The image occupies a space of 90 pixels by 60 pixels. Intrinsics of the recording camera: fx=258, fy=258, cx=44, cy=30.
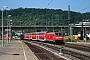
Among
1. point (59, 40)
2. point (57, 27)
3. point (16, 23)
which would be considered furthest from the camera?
point (16, 23)

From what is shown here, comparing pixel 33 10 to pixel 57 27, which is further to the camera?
pixel 33 10

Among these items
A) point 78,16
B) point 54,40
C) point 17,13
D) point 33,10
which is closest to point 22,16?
point 17,13

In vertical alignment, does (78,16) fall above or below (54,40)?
above

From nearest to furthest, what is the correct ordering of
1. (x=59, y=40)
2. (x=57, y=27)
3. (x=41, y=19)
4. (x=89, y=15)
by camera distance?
(x=59, y=40)
(x=89, y=15)
(x=57, y=27)
(x=41, y=19)

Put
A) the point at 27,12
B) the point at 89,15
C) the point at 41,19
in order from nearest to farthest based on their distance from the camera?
the point at 89,15, the point at 41,19, the point at 27,12

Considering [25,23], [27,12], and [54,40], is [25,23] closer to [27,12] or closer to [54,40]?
[27,12]

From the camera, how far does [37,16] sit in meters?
160

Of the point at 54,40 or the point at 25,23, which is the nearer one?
the point at 54,40

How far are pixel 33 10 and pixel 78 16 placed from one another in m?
76.9

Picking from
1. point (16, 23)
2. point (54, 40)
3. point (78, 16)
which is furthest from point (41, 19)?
point (54, 40)

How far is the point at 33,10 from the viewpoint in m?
177

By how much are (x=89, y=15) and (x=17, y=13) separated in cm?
7423

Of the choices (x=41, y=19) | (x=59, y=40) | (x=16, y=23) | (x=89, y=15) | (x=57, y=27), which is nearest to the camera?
(x=59, y=40)

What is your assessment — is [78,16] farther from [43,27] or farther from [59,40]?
[59,40]
